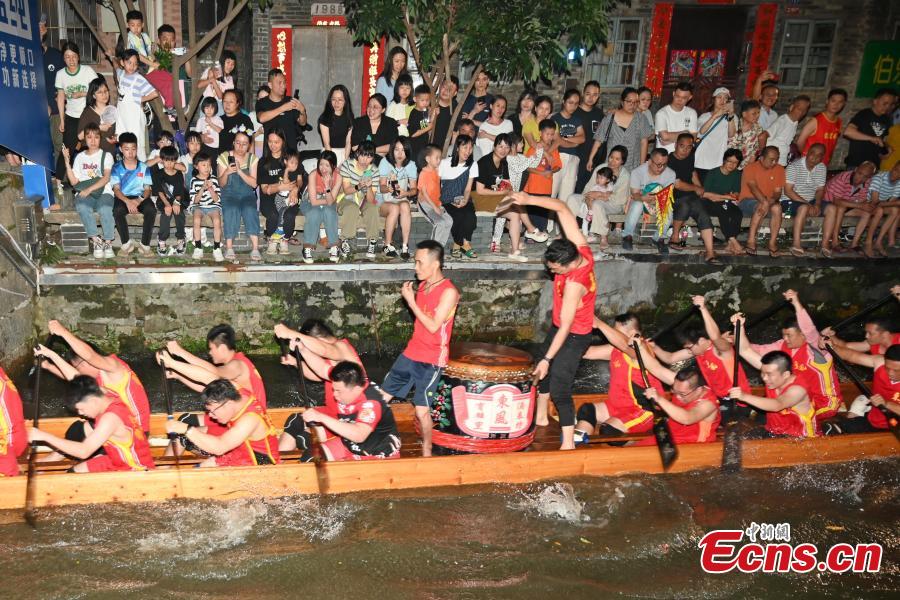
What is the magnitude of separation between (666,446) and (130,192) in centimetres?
700

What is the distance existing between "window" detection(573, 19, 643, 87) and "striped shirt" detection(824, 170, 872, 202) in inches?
227

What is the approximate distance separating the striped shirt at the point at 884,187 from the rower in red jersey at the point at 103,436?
431 inches

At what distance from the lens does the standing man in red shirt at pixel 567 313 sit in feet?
22.1

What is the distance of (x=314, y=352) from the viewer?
274 inches

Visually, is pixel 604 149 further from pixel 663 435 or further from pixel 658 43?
pixel 658 43

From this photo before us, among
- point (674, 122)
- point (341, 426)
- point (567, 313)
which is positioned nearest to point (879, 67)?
point (674, 122)

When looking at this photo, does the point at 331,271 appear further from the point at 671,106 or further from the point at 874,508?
the point at 874,508

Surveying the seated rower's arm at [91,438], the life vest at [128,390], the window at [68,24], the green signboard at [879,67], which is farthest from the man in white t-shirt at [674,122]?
the window at [68,24]

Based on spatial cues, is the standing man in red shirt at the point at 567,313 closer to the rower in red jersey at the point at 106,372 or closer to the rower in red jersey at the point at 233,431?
the rower in red jersey at the point at 233,431

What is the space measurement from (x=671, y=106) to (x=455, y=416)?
22.8 ft

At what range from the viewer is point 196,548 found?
246 inches

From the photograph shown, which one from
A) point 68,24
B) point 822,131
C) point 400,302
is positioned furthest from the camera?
point 68,24

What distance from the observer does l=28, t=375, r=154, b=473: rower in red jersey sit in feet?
19.3

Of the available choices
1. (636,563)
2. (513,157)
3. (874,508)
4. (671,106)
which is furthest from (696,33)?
(636,563)
